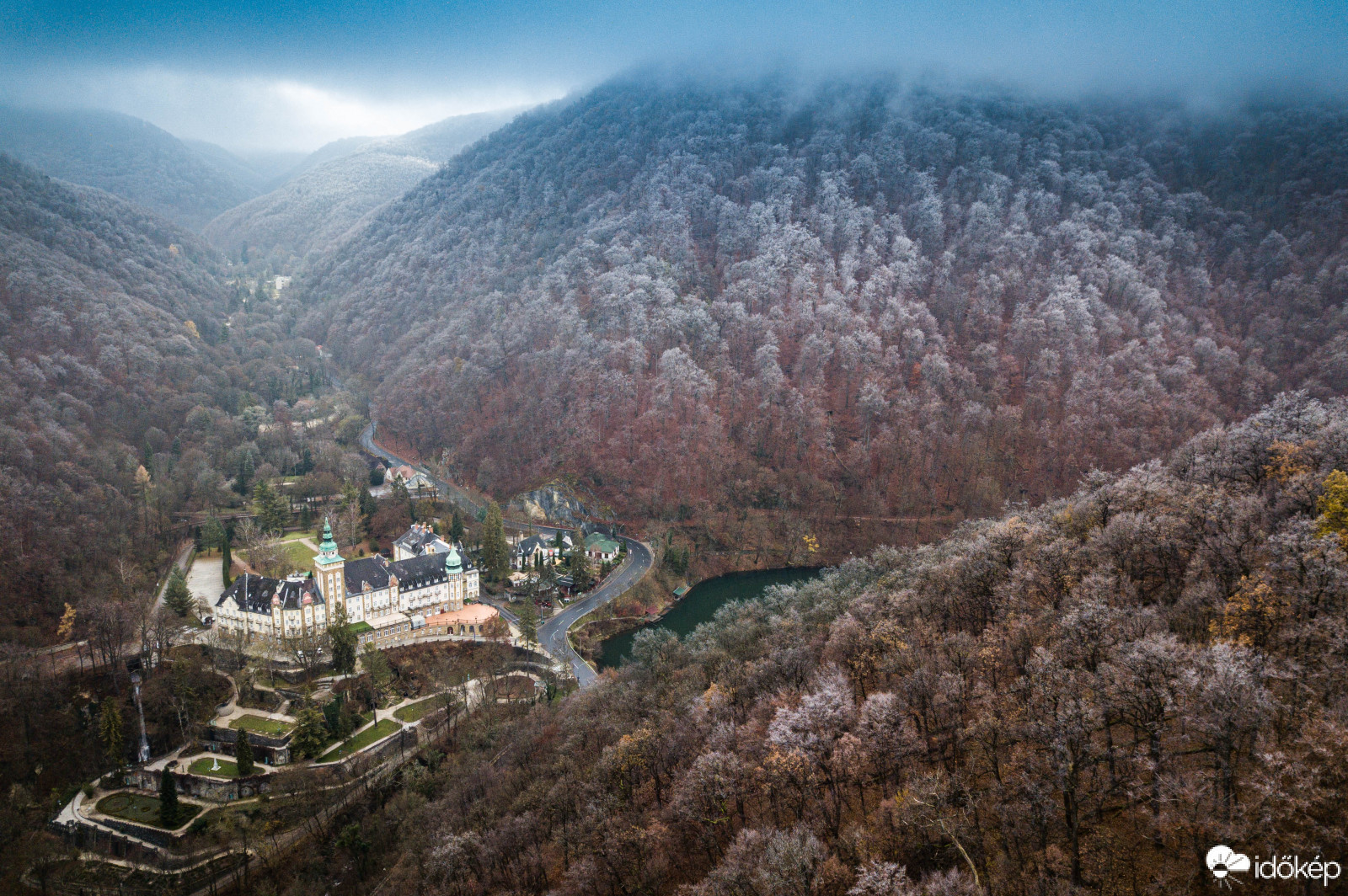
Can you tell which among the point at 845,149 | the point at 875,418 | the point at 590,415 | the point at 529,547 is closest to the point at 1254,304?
the point at 875,418

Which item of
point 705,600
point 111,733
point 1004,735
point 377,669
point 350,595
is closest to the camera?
point 1004,735

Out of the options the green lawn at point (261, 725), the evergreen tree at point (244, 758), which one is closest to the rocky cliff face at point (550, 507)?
the green lawn at point (261, 725)

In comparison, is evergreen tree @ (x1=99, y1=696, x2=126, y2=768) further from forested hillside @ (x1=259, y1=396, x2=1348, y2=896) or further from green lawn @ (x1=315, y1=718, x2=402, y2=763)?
forested hillside @ (x1=259, y1=396, x2=1348, y2=896)

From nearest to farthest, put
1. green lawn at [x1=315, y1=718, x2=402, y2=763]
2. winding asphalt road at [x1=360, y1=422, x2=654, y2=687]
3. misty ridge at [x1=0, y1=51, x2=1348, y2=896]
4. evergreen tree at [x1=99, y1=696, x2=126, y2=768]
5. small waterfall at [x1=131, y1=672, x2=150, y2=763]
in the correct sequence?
1. misty ridge at [x1=0, y1=51, x2=1348, y2=896]
2. evergreen tree at [x1=99, y1=696, x2=126, y2=768]
3. green lawn at [x1=315, y1=718, x2=402, y2=763]
4. small waterfall at [x1=131, y1=672, x2=150, y2=763]
5. winding asphalt road at [x1=360, y1=422, x2=654, y2=687]

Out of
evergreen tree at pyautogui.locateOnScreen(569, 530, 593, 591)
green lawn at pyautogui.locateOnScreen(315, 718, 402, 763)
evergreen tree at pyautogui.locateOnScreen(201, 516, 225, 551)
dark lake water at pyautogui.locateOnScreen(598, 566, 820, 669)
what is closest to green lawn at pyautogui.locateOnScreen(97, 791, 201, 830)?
green lawn at pyautogui.locateOnScreen(315, 718, 402, 763)

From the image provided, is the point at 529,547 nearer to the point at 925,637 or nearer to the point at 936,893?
the point at 925,637

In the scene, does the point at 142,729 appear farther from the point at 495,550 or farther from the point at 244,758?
the point at 495,550

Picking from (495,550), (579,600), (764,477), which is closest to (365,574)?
(495,550)
